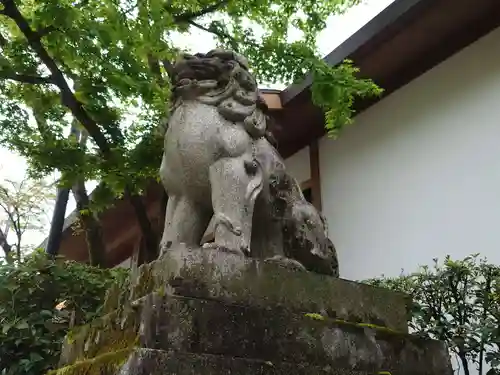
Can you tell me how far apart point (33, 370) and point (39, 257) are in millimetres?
1041

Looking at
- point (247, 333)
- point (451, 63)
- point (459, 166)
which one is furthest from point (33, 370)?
point (451, 63)

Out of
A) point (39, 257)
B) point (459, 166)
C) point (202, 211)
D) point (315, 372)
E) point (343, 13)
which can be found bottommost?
point (315, 372)

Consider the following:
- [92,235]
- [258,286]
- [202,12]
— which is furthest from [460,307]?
[92,235]

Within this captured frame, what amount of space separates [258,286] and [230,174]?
0.58 m

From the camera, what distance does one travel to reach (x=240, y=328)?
271 cm

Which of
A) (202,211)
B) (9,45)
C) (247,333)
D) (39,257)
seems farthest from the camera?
(9,45)

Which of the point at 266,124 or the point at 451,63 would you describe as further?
the point at 451,63

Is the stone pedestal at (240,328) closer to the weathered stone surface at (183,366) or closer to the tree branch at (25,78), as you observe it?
the weathered stone surface at (183,366)

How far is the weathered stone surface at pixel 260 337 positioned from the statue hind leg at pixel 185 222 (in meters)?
0.56

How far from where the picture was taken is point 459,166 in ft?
22.7

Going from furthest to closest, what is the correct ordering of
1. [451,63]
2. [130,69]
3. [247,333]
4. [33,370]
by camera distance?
[451,63] < [130,69] < [33,370] < [247,333]

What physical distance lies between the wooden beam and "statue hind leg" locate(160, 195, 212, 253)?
18.1 ft

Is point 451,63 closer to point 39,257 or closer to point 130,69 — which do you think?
point 130,69

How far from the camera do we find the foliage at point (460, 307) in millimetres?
4508
